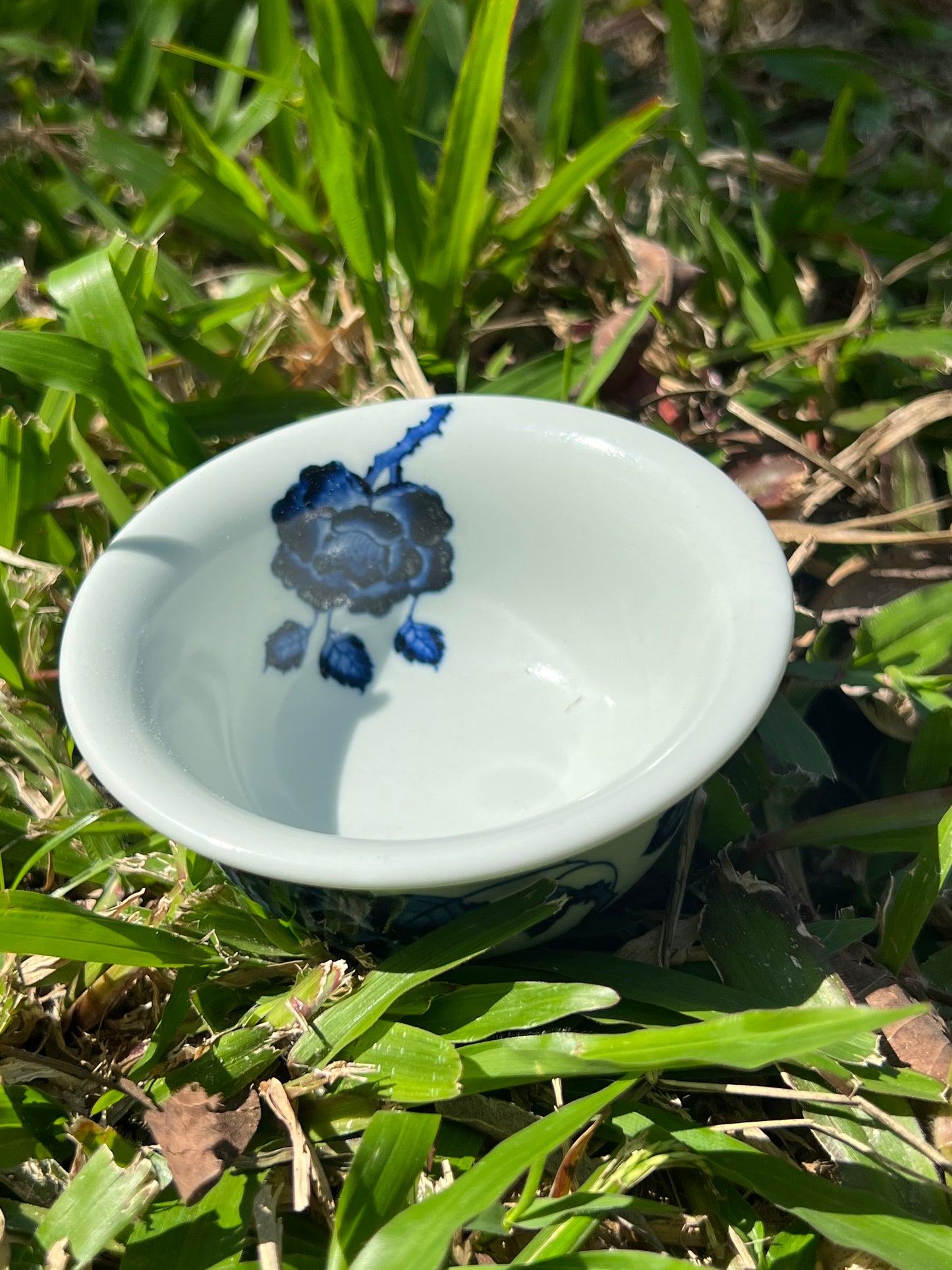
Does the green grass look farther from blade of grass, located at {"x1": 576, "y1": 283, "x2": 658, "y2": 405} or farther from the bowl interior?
the bowl interior

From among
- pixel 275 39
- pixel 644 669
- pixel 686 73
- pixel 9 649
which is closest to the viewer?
pixel 644 669

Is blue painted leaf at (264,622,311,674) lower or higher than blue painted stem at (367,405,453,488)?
lower

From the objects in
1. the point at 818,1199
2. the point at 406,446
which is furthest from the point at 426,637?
the point at 818,1199

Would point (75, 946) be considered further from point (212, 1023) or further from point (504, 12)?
point (504, 12)

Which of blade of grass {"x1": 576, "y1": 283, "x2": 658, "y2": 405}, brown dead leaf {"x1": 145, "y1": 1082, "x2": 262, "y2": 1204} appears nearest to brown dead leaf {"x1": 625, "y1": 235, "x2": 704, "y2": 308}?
blade of grass {"x1": 576, "y1": 283, "x2": 658, "y2": 405}

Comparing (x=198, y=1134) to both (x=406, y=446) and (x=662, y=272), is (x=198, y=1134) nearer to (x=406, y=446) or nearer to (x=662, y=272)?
(x=406, y=446)

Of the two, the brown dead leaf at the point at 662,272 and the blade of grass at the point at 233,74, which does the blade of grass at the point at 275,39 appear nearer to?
the blade of grass at the point at 233,74

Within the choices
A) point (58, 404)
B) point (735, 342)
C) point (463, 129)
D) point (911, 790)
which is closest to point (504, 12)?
point (463, 129)
